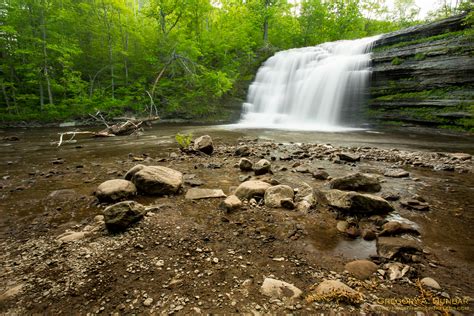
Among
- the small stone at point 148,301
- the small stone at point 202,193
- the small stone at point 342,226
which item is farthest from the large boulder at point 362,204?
the small stone at point 148,301

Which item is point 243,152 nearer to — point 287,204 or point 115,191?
point 287,204

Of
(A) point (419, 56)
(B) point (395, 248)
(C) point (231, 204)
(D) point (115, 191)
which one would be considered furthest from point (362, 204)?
(A) point (419, 56)

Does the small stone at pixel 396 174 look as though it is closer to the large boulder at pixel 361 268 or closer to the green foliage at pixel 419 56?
the large boulder at pixel 361 268

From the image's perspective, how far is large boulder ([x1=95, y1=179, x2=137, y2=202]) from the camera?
2.99 m

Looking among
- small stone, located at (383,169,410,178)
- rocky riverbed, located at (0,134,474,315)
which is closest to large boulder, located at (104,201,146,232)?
rocky riverbed, located at (0,134,474,315)

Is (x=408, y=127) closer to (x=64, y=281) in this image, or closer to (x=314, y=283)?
(x=314, y=283)

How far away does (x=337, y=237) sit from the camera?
2.24m

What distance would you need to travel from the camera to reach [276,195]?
2.91 meters

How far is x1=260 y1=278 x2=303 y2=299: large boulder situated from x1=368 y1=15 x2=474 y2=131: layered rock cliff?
12754 mm

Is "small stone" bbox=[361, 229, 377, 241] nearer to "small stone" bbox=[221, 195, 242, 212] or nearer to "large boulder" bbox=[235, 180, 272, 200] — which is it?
"large boulder" bbox=[235, 180, 272, 200]

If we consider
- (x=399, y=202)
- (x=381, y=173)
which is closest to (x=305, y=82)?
(x=381, y=173)

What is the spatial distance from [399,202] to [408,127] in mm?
11440

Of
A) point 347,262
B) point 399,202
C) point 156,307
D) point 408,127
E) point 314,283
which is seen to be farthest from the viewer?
point 408,127

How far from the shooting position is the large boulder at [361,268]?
5.46 feet
